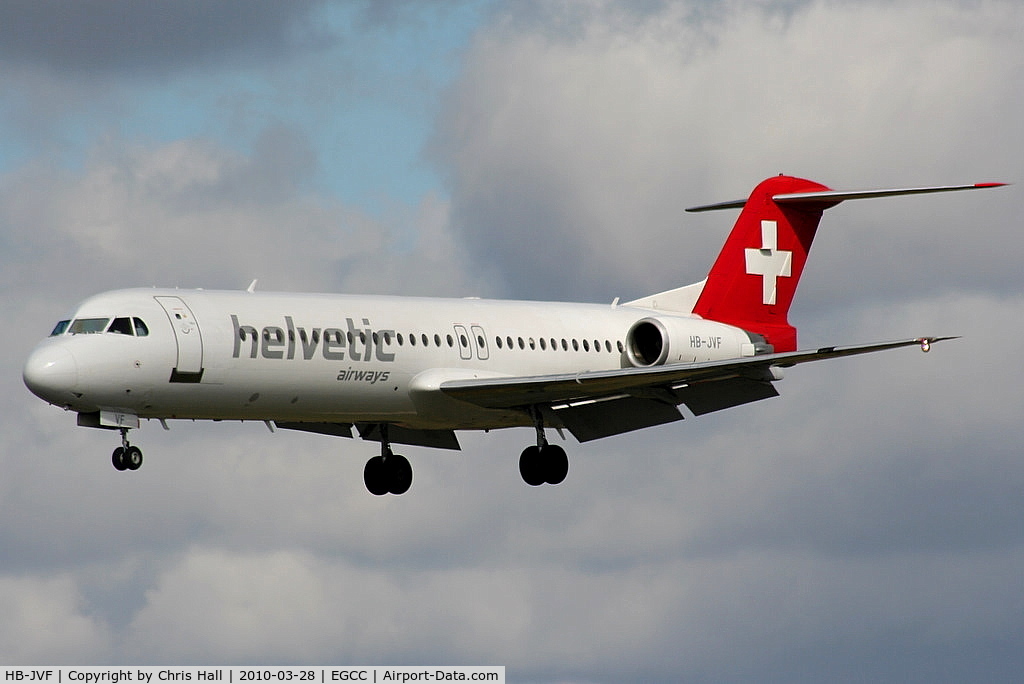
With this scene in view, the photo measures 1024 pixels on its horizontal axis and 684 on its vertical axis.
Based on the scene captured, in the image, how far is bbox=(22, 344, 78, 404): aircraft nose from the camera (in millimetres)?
32969

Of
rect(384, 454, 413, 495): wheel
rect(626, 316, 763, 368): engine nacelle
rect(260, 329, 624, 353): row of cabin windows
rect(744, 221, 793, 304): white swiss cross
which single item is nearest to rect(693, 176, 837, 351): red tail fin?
rect(744, 221, 793, 304): white swiss cross

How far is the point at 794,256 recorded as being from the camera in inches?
1742

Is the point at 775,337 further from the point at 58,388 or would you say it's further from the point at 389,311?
the point at 58,388

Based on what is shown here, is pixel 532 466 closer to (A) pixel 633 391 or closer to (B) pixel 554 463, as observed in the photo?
(B) pixel 554 463

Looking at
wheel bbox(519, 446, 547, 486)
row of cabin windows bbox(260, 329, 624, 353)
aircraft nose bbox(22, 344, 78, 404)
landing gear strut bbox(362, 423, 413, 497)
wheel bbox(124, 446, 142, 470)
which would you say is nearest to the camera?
aircraft nose bbox(22, 344, 78, 404)

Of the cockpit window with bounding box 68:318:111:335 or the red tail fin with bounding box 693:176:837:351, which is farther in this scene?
the red tail fin with bounding box 693:176:837:351

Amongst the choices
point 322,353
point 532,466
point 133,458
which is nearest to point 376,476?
point 532,466

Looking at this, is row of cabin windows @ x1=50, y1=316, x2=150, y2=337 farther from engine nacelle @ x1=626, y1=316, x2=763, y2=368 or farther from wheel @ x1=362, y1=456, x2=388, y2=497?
engine nacelle @ x1=626, y1=316, x2=763, y2=368

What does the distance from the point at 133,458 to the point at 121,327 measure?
A: 2.40 metres

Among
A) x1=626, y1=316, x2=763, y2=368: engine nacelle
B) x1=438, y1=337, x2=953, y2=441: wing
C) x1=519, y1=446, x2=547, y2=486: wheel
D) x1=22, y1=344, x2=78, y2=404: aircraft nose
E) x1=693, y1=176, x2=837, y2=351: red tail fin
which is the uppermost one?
x1=693, y1=176, x2=837, y2=351: red tail fin

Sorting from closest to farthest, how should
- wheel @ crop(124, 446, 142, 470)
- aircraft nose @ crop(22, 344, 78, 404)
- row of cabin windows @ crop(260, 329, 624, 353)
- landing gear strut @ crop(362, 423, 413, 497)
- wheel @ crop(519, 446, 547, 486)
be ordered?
aircraft nose @ crop(22, 344, 78, 404) < wheel @ crop(124, 446, 142, 470) < row of cabin windows @ crop(260, 329, 624, 353) < wheel @ crop(519, 446, 547, 486) < landing gear strut @ crop(362, 423, 413, 497)

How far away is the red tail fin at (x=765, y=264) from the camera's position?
43312 mm

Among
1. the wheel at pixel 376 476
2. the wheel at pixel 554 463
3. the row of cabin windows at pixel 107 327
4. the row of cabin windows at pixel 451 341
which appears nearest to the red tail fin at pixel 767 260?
the row of cabin windows at pixel 451 341

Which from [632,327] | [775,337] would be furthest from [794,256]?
[632,327]
